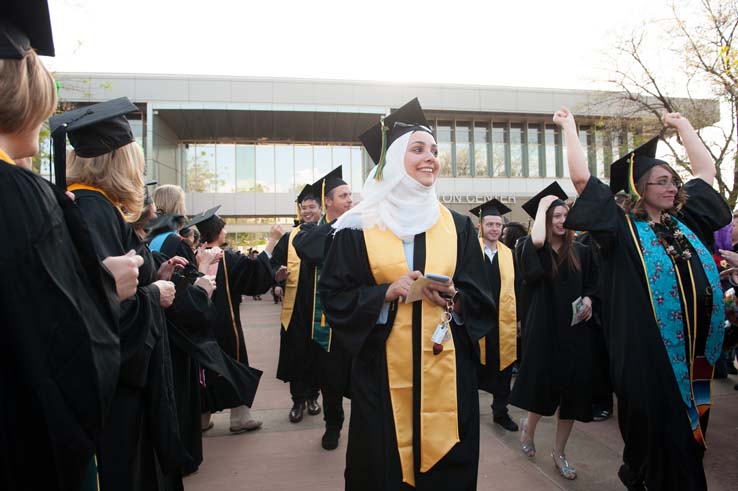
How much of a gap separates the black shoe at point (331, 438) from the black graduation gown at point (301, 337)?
773 millimetres

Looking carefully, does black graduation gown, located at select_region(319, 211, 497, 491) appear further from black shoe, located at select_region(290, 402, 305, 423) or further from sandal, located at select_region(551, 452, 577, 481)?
black shoe, located at select_region(290, 402, 305, 423)

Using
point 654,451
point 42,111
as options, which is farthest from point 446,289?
point 42,111

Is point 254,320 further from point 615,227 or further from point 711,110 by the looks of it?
point 711,110

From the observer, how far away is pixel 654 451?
8.79 ft

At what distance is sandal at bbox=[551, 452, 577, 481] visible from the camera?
3555mm

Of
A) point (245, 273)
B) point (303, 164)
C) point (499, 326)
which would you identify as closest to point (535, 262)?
point (499, 326)

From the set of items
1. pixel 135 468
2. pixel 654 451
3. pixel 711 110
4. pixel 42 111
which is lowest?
pixel 654 451

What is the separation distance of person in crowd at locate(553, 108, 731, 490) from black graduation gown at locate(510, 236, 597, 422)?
735mm

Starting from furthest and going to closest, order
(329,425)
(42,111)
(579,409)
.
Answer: (329,425) → (579,409) → (42,111)

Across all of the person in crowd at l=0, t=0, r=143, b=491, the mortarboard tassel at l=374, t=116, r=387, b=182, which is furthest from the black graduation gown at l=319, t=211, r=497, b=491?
the person in crowd at l=0, t=0, r=143, b=491

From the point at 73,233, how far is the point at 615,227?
9.03 feet

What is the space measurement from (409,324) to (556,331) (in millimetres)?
2017

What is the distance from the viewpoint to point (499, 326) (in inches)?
206

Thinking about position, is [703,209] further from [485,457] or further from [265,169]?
[265,169]
